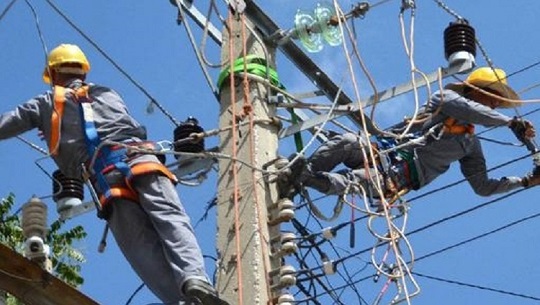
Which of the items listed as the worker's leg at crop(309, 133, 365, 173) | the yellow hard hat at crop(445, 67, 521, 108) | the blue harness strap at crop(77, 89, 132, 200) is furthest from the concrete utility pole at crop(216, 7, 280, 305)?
the yellow hard hat at crop(445, 67, 521, 108)

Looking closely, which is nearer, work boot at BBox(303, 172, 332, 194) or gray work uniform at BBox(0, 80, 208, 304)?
gray work uniform at BBox(0, 80, 208, 304)

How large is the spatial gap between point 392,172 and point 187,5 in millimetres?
1795

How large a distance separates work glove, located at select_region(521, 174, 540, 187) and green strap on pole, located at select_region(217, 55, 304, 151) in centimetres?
185

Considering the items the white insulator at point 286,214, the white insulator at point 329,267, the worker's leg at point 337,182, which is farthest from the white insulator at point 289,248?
the worker's leg at point 337,182

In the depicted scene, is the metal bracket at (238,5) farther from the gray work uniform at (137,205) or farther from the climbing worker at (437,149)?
the gray work uniform at (137,205)

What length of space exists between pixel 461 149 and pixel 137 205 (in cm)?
383

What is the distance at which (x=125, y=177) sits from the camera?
7859 mm

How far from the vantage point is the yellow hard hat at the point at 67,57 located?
855 cm

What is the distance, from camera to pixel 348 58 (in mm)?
9344

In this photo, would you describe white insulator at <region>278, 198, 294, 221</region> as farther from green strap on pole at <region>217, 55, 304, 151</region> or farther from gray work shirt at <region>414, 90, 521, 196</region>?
gray work shirt at <region>414, 90, 521, 196</region>

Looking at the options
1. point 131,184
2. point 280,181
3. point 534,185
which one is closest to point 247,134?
point 280,181

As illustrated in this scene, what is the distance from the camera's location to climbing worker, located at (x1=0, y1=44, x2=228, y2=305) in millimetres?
7539

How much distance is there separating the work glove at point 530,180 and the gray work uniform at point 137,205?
3.73m

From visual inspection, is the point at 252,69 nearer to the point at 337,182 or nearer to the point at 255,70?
the point at 255,70
